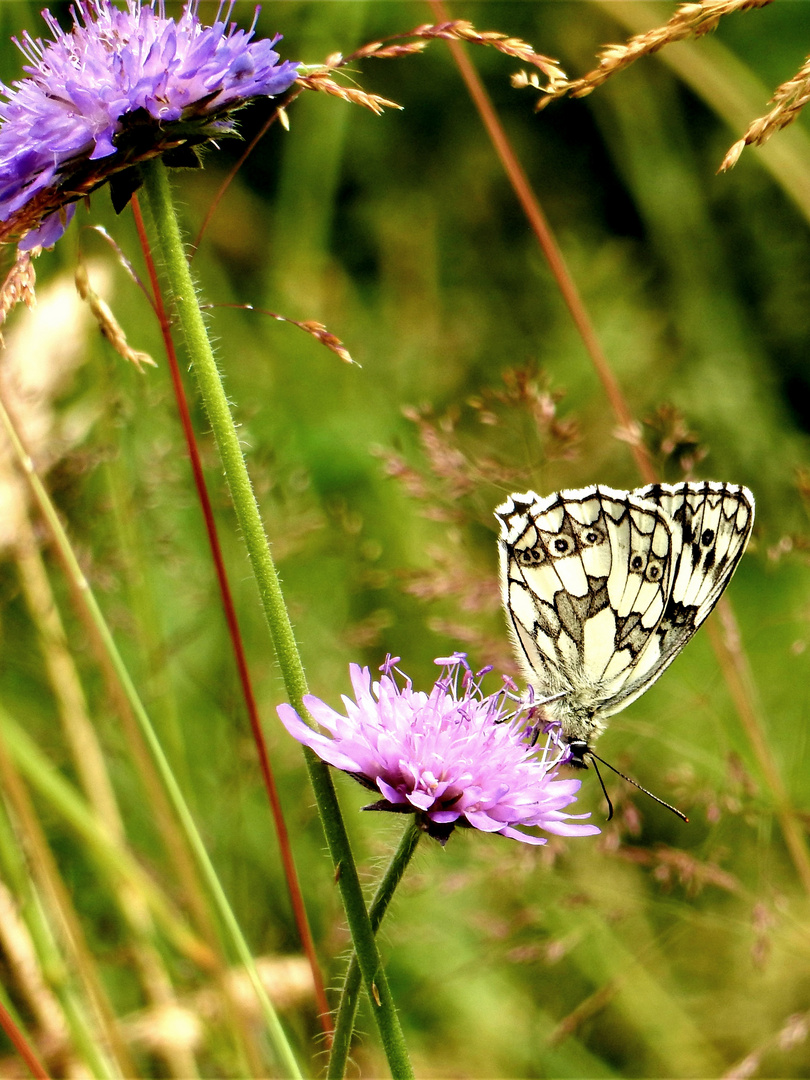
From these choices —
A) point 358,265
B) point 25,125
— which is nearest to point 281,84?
point 25,125

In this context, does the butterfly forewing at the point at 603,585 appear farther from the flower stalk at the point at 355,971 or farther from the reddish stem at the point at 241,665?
the flower stalk at the point at 355,971

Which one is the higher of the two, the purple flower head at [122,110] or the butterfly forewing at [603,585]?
the purple flower head at [122,110]

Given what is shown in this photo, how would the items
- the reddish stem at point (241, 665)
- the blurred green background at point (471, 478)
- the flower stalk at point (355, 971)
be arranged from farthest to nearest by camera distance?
the blurred green background at point (471, 478), the reddish stem at point (241, 665), the flower stalk at point (355, 971)

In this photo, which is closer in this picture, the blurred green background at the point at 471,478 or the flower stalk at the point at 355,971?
the flower stalk at the point at 355,971

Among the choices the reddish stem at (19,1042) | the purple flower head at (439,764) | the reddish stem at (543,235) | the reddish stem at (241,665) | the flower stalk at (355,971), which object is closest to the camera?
the flower stalk at (355,971)

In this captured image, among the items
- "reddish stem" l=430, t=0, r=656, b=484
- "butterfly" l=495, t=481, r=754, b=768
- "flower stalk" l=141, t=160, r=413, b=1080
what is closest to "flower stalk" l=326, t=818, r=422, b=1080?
"flower stalk" l=141, t=160, r=413, b=1080

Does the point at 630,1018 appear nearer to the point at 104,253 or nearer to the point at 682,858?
the point at 682,858

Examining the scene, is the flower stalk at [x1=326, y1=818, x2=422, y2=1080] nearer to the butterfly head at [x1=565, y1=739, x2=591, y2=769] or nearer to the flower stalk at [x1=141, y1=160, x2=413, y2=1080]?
the flower stalk at [x1=141, y1=160, x2=413, y2=1080]

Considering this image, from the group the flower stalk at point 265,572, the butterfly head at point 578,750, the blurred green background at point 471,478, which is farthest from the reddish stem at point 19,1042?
the butterfly head at point 578,750
